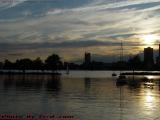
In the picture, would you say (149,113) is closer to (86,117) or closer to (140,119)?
(140,119)

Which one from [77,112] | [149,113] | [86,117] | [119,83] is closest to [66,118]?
[86,117]

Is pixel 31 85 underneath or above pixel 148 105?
above

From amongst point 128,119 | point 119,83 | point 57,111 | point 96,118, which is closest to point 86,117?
point 96,118

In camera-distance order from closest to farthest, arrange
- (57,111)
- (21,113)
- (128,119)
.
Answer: (128,119), (21,113), (57,111)

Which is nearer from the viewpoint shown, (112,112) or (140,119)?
Answer: (140,119)

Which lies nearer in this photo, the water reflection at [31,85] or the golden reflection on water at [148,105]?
the golden reflection on water at [148,105]

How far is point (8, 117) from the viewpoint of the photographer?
1252 inches

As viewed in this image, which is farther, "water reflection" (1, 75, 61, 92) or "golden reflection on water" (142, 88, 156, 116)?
"water reflection" (1, 75, 61, 92)

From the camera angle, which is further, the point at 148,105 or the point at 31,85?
the point at 31,85

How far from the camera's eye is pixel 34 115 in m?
33.2

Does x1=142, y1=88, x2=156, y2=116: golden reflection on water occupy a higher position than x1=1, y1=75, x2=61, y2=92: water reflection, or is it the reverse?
x1=1, y1=75, x2=61, y2=92: water reflection

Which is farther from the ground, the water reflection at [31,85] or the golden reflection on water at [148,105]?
the water reflection at [31,85]

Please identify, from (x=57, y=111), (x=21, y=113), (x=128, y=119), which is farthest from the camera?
(x=57, y=111)

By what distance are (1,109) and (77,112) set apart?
7.55 metres
